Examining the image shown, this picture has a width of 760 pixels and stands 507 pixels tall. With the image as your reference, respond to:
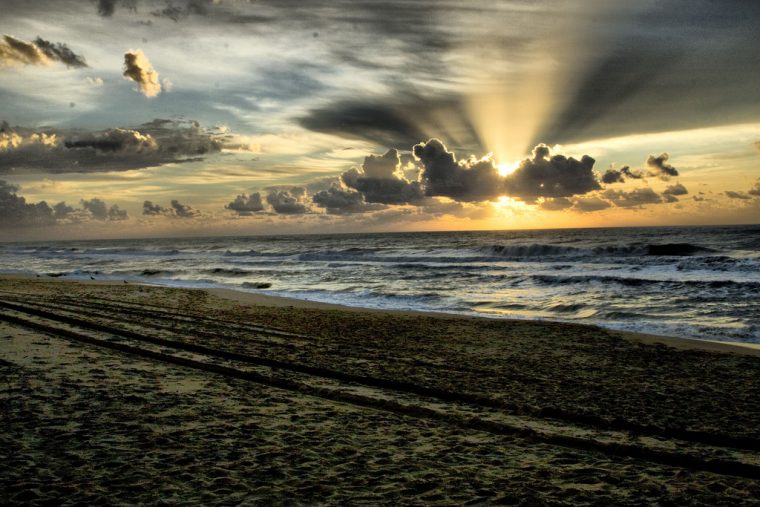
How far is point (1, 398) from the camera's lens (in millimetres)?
5484

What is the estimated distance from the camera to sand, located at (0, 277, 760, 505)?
3.86m

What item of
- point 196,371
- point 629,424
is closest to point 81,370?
point 196,371

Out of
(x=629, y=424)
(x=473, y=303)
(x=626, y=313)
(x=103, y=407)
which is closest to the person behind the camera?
(x=103, y=407)

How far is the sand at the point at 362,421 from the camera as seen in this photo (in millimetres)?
3863

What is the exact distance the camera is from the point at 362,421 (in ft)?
18.0

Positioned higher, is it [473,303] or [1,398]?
[1,398]

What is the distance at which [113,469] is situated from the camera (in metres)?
3.92

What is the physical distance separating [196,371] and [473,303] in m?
14.9

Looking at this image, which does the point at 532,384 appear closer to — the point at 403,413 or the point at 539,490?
the point at 403,413

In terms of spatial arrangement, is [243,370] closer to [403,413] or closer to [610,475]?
[403,413]

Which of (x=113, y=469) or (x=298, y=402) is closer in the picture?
(x=113, y=469)

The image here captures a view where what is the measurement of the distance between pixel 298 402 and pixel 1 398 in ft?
9.99

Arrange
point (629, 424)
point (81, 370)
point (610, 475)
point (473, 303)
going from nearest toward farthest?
1. point (610, 475)
2. point (629, 424)
3. point (81, 370)
4. point (473, 303)

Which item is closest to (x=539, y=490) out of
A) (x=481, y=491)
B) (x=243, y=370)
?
(x=481, y=491)
